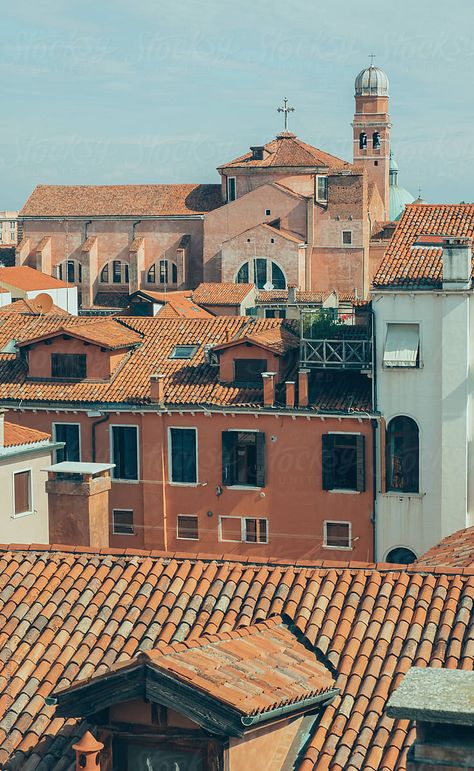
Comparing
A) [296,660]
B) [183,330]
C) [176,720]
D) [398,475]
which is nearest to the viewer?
[176,720]

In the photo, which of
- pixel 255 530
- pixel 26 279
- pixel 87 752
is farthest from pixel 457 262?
pixel 26 279

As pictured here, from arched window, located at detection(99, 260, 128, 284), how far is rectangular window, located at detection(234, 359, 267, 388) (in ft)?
140

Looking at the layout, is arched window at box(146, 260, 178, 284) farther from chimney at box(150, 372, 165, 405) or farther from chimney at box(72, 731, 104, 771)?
chimney at box(72, 731, 104, 771)

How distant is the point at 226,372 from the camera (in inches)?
1041

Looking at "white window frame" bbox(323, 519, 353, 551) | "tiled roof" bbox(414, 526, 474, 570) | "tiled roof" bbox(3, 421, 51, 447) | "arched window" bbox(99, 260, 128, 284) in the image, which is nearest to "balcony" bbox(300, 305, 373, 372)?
"white window frame" bbox(323, 519, 353, 551)

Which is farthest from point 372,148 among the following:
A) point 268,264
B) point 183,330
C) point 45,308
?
point 183,330

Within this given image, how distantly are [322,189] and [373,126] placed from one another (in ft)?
61.3

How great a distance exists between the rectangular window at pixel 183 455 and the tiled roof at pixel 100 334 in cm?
224

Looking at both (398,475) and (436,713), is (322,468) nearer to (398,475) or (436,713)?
(398,475)

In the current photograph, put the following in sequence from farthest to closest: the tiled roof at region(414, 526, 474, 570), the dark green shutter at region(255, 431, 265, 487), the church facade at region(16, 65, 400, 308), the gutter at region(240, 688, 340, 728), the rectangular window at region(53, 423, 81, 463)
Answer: the church facade at region(16, 65, 400, 308) → the rectangular window at region(53, 423, 81, 463) → the dark green shutter at region(255, 431, 265, 487) → the tiled roof at region(414, 526, 474, 570) → the gutter at region(240, 688, 340, 728)

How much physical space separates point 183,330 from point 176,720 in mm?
20793

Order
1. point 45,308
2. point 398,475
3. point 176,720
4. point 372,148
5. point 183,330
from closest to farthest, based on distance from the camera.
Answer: point 176,720 < point 398,475 < point 183,330 < point 45,308 < point 372,148

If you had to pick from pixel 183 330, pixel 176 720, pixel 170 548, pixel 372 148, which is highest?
pixel 372 148

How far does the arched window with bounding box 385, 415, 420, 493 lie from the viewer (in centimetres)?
2497
